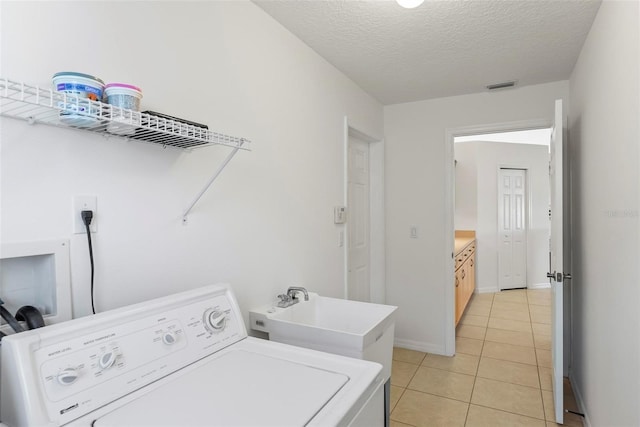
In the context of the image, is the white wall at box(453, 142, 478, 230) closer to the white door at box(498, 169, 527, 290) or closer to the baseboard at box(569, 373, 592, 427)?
the white door at box(498, 169, 527, 290)

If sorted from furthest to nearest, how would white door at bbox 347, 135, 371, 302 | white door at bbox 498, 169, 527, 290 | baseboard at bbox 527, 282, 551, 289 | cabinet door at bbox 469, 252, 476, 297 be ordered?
1. baseboard at bbox 527, 282, 551, 289
2. white door at bbox 498, 169, 527, 290
3. cabinet door at bbox 469, 252, 476, 297
4. white door at bbox 347, 135, 371, 302

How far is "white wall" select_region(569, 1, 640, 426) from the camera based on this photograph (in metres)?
1.41

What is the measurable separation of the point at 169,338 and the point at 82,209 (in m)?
0.46

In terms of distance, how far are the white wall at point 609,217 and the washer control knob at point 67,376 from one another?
182 centimetres

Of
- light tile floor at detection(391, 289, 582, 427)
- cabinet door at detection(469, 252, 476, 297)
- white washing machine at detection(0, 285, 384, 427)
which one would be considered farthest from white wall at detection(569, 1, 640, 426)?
cabinet door at detection(469, 252, 476, 297)

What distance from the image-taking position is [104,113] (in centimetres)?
98

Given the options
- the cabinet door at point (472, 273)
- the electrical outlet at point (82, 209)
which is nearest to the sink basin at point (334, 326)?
the electrical outlet at point (82, 209)

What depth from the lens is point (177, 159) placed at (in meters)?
1.39

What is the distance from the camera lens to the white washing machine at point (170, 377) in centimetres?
78

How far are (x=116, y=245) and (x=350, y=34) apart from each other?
5.67 ft

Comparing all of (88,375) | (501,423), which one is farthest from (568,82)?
(88,375)

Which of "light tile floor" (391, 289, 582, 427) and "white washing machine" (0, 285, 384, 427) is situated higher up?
"white washing machine" (0, 285, 384, 427)

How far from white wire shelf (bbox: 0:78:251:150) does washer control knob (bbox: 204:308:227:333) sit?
0.58 meters

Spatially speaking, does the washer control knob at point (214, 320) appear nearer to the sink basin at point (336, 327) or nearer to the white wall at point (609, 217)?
the sink basin at point (336, 327)
